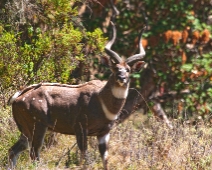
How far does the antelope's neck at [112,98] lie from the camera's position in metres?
8.24

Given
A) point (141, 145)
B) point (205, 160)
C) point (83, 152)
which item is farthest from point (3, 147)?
point (205, 160)

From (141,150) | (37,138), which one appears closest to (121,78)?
(141,150)

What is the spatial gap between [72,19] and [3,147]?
2.26 metres

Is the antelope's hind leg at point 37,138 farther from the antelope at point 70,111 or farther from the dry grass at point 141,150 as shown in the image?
the dry grass at point 141,150

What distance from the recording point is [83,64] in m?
10.2

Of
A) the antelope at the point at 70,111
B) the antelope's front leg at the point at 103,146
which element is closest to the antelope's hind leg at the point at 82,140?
the antelope at the point at 70,111

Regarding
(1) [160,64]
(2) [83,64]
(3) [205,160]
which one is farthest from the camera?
(1) [160,64]

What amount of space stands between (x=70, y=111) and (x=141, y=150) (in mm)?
982

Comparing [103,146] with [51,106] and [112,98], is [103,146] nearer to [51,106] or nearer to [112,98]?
[112,98]

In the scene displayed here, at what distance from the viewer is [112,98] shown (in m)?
8.30

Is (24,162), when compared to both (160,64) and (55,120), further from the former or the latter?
(160,64)

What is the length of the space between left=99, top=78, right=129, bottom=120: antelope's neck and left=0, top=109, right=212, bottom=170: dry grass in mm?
579

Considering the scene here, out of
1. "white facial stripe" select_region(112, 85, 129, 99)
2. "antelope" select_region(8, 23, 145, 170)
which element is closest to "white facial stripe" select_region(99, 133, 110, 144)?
"antelope" select_region(8, 23, 145, 170)

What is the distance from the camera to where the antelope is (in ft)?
26.9
